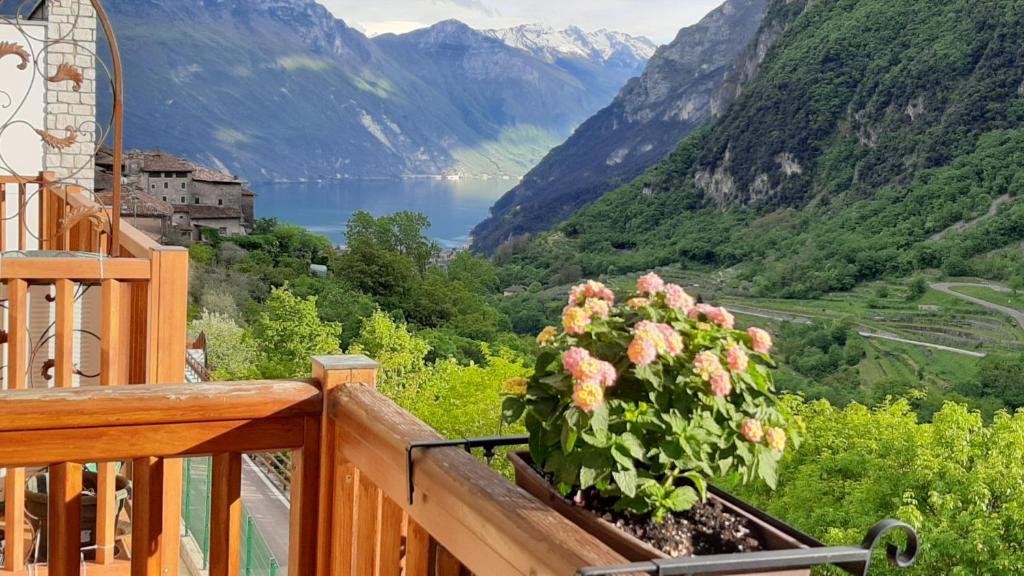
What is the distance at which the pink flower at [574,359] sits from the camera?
0.84 m

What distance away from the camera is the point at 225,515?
4.18 ft

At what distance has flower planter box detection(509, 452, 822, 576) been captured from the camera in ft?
2.58

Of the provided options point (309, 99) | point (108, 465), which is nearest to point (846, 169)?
point (108, 465)

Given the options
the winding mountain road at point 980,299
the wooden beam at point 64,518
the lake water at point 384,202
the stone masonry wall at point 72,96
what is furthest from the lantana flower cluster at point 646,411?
the lake water at point 384,202

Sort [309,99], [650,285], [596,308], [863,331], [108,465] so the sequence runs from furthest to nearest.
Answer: [309,99] < [863,331] < [108,465] < [650,285] < [596,308]

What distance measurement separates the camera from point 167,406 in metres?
1.21

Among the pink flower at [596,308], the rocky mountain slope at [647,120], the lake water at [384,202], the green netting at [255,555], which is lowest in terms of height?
the lake water at [384,202]

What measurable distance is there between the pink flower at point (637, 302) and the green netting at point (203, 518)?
2517 millimetres

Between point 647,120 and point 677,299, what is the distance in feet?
343

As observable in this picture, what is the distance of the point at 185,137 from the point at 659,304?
403ft

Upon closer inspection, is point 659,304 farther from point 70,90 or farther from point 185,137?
point 185,137

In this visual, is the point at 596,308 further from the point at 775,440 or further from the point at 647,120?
the point at 647,120

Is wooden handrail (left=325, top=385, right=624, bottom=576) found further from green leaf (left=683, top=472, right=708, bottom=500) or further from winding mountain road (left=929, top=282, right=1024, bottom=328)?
winding mountain road (left=929, top=282, right=1024, bottom=328)

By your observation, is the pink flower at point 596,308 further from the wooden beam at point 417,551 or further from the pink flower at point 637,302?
the wooden beam at point 417,551
